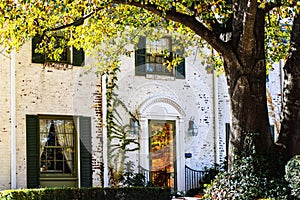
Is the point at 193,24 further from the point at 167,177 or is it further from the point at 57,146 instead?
the point at 167,177

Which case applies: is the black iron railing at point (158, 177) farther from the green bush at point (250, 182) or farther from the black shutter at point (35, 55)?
the green bush at point (250, 182)

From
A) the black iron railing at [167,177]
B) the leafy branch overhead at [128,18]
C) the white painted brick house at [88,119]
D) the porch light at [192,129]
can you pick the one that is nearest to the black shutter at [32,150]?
the white painted brick house at [88,119]

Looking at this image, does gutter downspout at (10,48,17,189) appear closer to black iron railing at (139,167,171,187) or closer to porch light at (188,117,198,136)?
black iron railing at (139,167,171,187)

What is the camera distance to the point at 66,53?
19328 millimetres

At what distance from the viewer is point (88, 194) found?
16547 millimetres

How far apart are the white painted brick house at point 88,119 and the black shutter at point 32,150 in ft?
0.09

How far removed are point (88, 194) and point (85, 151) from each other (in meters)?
2.74

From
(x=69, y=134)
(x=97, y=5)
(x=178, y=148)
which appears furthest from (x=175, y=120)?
(x=97, y=5)

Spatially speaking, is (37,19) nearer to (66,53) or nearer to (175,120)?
(66,53)

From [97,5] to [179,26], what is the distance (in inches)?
93.6

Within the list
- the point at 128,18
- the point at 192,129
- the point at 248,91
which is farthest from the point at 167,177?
the point at 248,91

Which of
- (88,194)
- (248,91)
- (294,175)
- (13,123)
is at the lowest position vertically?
(88,194)

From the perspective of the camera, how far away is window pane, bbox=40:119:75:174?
18.6 meters

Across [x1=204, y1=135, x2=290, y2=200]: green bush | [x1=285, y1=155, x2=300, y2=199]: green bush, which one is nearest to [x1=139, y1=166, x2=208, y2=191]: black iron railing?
[x1=204, y1=135, x2=290, y2=200]: green bush
